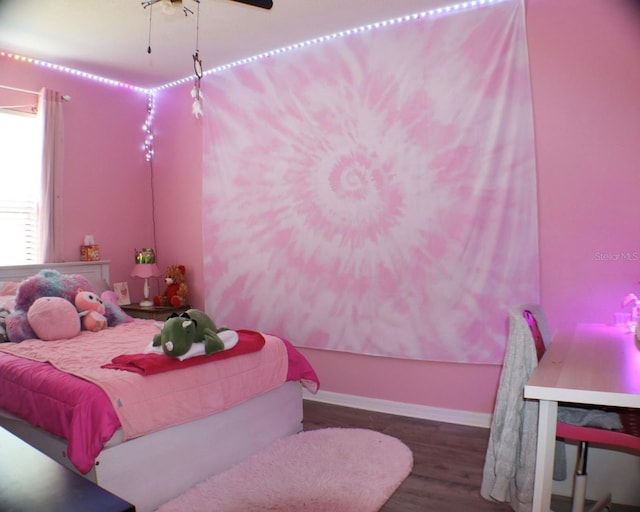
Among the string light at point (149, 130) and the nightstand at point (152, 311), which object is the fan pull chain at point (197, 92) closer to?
the string light at point (149, 130)

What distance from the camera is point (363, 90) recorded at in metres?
3.41

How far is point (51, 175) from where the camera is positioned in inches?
151

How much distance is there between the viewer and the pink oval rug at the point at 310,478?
2.20 meters

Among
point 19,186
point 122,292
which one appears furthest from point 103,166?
point 122,292

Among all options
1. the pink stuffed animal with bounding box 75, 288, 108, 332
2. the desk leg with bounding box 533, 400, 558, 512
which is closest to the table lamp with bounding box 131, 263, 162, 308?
the pink stuffed animal with bounding box 75, 288, 108, 332

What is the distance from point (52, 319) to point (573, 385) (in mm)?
2796

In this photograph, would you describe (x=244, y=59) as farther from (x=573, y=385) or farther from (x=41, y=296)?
(x=573, y=385)

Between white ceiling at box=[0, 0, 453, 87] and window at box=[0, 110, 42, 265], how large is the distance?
55 cm

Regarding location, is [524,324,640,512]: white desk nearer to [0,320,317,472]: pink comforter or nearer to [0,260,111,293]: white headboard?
[0,320,317,472]: pink comforter

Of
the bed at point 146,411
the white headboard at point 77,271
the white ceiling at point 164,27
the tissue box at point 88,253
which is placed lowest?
the bed at point 146,411

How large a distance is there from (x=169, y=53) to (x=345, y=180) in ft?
5.50

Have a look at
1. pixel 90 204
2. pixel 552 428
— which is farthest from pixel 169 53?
pixel 552 428

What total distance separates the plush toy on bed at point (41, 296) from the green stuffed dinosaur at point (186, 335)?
1015 mm

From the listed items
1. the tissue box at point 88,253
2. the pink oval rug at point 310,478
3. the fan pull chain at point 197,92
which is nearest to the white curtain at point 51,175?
the tissue box at point 88,253
